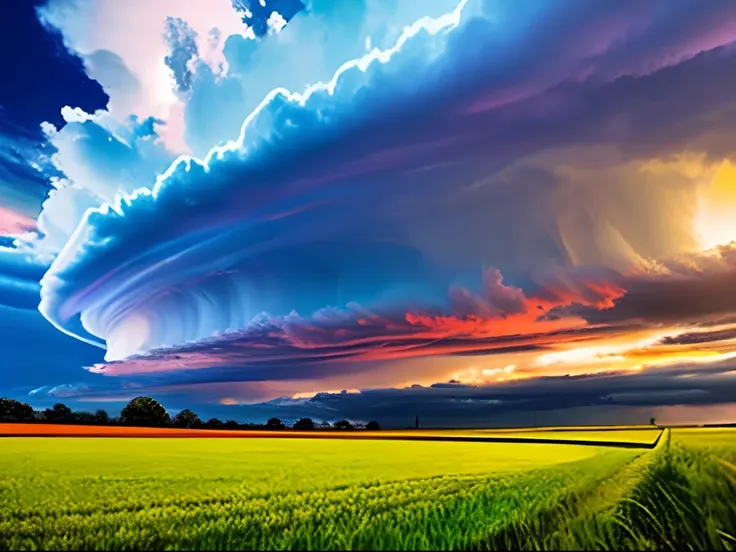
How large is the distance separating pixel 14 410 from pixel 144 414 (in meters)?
21.5

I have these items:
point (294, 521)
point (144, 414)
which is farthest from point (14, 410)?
point (294, 521)

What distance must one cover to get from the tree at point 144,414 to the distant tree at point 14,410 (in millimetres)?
15492

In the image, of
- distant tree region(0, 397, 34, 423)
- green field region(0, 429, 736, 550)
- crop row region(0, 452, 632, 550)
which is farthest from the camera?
distant tree region(0, 397, 34, 423)

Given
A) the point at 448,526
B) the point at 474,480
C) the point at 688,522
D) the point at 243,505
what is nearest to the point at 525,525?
the point at 448,526

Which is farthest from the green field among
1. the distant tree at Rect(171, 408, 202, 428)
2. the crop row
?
the distant tree at Rect(171, 408, 202, 428)

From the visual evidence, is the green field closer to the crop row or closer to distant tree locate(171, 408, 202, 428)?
the crop row

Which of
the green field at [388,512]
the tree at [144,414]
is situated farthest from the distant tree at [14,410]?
the green field at [388,512]

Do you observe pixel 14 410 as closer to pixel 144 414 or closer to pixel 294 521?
pixel 144 414

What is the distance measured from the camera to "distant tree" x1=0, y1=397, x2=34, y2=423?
103 meters

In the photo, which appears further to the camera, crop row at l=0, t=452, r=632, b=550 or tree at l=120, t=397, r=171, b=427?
tree at l=120, t=397, r=171, b=427

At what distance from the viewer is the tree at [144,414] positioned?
110438mm

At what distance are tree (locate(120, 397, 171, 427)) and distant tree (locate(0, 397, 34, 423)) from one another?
15492 millimetres

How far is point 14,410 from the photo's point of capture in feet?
343

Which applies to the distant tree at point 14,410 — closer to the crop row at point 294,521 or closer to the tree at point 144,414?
the tree at point 144,414
